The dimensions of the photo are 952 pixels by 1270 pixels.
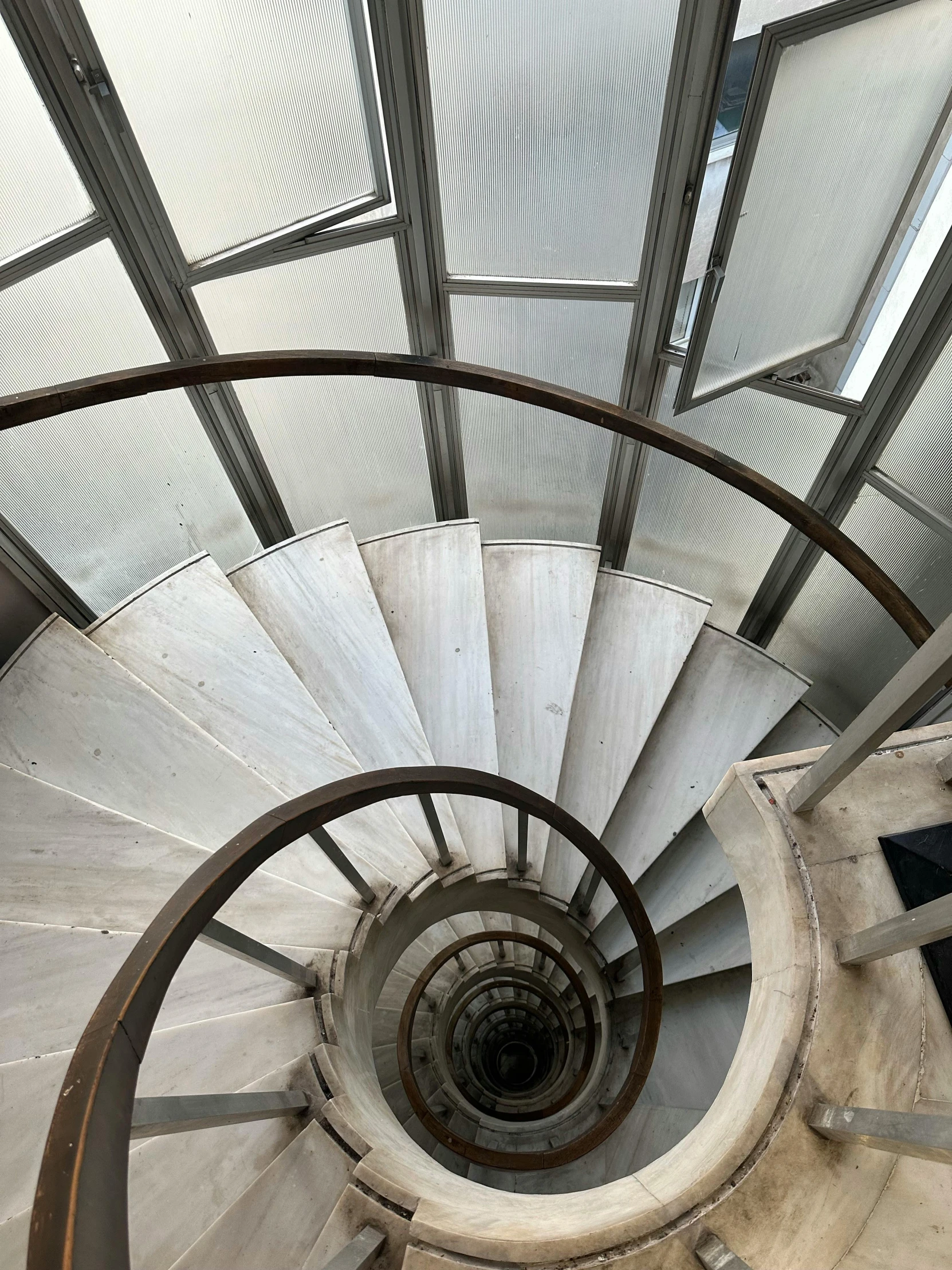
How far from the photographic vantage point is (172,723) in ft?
10.3

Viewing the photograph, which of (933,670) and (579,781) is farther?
(579,781)

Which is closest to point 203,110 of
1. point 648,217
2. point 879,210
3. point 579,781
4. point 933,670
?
point 648,217

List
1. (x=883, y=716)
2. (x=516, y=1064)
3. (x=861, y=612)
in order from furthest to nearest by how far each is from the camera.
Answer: (x=516, y=1064) < (x=861, y=612) < (x=883, y=716)

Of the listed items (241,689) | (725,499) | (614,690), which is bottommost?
(241,689)

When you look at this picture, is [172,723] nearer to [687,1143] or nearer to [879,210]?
[687,1143]

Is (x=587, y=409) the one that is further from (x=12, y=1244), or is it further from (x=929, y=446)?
(x=12, y=1244)

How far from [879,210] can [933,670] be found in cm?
214

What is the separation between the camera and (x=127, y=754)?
121 inches

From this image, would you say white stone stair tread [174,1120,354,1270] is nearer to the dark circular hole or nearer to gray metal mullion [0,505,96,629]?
gray metal mullion [0,505,96,629]

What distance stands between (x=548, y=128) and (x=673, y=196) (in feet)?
1.94

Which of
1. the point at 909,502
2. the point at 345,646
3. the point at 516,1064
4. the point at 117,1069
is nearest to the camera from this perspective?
the point at 117,1069

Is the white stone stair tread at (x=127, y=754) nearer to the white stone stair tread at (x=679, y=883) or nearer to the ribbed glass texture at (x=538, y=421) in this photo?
the white stone stair tread at (x=679, y=883)

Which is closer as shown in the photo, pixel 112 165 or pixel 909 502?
pixel 112 165

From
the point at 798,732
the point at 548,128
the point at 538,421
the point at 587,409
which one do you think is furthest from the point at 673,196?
the point at 798,732
